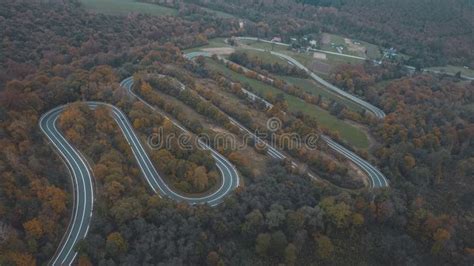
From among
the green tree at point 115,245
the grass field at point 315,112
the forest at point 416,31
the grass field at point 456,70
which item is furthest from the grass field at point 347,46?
the green tree at point 115,245

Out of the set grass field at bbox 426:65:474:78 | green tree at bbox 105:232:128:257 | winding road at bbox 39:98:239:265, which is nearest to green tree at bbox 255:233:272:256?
winding road at bbox 39:98:239:265

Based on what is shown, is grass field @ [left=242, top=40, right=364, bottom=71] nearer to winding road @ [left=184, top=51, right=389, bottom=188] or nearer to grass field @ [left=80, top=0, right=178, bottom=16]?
grass field @ [left=80, top=0, right=178, bottom=16]

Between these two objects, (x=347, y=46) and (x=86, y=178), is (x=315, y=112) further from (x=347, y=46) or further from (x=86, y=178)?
(x=347, y=46)

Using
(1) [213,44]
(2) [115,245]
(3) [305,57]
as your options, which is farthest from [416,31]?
(2) [115,245]

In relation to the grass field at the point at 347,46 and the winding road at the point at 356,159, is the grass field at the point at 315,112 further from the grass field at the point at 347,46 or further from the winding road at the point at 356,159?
the grass field at the point at 347,46

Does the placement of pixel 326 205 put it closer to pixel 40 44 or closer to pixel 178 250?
pixel 178 250

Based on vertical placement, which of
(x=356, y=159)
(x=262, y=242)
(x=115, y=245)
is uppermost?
(x=115, y=245)
